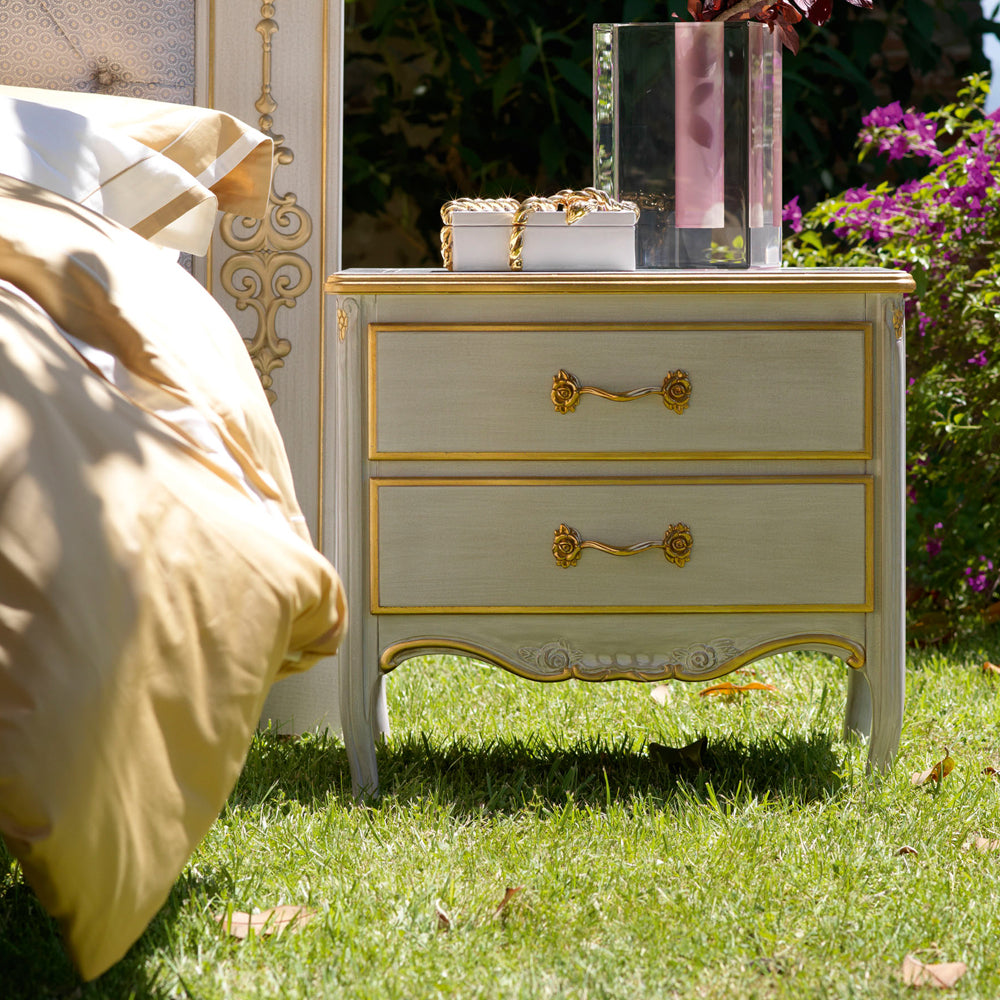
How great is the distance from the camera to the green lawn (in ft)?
3.81

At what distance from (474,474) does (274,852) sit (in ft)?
1.77

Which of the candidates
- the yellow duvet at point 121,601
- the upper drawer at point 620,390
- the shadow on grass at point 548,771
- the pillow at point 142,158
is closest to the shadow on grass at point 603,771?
the shadow on grass at point 548,771

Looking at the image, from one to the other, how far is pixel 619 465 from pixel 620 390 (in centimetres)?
10

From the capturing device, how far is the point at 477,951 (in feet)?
3.96

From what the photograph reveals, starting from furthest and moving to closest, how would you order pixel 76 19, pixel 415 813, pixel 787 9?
pixel 76 19, pixel 787 9, pixel 415 813

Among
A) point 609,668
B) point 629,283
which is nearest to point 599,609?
point 609,668

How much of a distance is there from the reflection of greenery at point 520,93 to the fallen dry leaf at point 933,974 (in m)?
2.49

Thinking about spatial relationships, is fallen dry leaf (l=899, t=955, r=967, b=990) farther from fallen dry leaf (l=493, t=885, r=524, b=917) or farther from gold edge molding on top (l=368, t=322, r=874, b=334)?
gold edge molding on top (l=368, t=322, r=874, b=334)

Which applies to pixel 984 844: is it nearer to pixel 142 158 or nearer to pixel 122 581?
pixel 122 581

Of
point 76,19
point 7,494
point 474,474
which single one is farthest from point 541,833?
point 76,19

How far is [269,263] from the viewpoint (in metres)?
2.09

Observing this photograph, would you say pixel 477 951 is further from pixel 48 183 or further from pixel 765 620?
pixel 48 183

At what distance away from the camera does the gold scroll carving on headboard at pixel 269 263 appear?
81.8 inches

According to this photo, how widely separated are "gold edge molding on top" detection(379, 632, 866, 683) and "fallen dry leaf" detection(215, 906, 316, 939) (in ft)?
1.38
